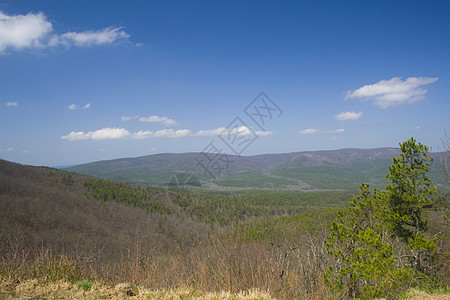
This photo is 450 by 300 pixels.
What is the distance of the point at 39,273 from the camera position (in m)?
6.18

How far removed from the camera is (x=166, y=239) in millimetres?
52156

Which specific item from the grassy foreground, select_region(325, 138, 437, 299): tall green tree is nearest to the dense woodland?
select_region(325, 138, 437, 299): tall green tree

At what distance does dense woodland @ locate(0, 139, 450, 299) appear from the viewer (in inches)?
288

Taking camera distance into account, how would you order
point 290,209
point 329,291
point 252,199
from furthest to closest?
point 252,199 → point 290,209 → point 329,291

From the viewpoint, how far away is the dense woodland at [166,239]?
24.0 feet

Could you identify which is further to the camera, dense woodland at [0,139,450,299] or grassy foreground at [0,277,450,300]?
dense woodland at [0,139,450,299]

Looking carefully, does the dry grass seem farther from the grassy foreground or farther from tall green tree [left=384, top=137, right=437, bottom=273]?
tall green tree [left=384, top=137, right=437, bottom=273]

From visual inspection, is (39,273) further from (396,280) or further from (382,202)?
(382,202)

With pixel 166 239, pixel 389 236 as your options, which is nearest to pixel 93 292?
pixel 389 236

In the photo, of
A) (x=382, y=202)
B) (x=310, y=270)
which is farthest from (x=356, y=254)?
(x=382, y=202)

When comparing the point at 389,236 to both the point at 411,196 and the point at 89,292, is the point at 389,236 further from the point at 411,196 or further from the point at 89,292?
the point at 89,292

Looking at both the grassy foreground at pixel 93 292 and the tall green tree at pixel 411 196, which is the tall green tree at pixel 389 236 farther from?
the grassy foreground at pixel 93 292

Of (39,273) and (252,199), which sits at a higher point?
(39,273)

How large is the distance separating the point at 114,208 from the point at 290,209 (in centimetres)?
5361
